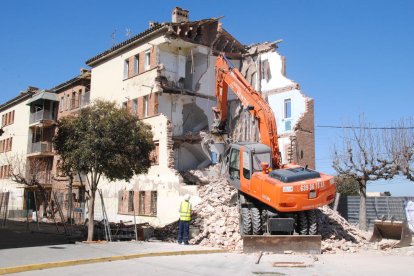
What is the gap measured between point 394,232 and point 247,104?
7385 millimetres

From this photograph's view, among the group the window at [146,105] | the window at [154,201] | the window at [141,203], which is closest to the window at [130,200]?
the window at [141,203]

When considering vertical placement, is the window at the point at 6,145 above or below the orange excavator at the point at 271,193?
above

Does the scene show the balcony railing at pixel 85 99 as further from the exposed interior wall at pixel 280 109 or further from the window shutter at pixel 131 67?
the exposed interior wall at pixel 280 109

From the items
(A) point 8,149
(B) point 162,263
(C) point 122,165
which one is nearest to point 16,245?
(C) point 122,165

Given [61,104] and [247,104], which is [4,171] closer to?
[61,104]

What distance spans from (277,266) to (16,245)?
8.73m

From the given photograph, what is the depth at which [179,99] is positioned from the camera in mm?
28594

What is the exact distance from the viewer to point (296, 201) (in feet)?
47.4

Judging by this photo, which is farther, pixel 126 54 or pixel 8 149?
pixel 8 149

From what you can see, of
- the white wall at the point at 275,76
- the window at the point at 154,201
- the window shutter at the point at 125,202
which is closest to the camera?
the window at the point at 154,201

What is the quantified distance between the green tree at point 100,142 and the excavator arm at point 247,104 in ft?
11.8

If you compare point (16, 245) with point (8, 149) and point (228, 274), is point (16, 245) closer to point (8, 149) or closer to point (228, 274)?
point (228, 274)

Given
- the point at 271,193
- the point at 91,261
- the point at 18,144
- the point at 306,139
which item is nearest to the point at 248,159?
the point at 271,193

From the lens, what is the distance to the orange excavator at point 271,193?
14.5 m
